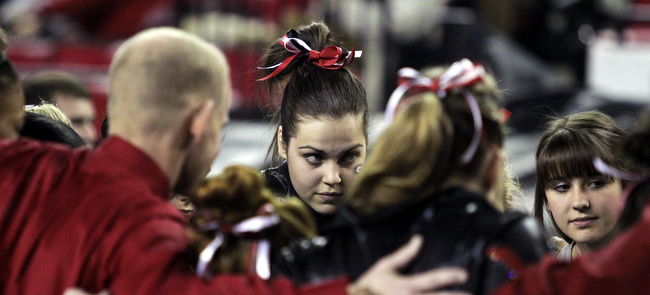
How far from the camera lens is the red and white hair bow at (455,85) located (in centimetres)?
137

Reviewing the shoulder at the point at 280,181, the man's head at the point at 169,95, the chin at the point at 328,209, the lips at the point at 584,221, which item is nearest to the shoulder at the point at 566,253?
the lips at the point at 584,221

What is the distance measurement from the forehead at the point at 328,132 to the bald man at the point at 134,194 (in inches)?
28.7

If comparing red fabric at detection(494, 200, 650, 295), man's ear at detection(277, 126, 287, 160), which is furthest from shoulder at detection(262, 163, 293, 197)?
red fabric at detection(494, 200, 650, 295)

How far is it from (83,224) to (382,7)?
477 cm

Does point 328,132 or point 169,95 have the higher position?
Answer: point 169,95

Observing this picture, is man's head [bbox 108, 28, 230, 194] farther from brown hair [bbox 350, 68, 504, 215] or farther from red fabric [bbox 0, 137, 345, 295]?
brown hair [bbox 350, 68, 504, 215]

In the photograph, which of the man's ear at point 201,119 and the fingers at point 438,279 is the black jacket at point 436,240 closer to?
the fingers at point 438,279

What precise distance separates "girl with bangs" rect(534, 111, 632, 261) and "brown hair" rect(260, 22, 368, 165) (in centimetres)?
60

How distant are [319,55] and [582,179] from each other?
866 mm

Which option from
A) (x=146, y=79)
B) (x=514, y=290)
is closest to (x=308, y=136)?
(x=146, y=79)

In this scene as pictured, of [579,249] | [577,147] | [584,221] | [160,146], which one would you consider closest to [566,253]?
[579,249]

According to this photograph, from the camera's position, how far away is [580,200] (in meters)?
2.06

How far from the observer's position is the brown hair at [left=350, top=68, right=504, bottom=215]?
1.35 meters

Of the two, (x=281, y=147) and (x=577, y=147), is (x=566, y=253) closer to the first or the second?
(x=577, y=147)
